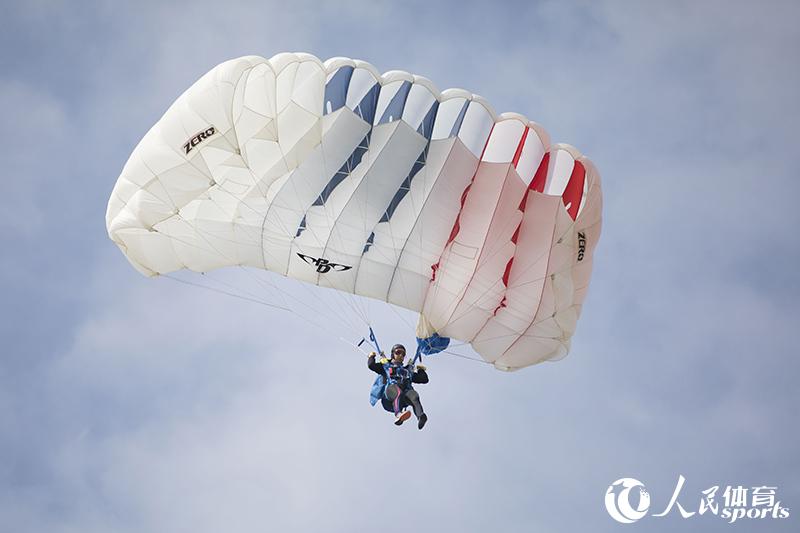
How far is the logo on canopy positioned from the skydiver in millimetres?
1826

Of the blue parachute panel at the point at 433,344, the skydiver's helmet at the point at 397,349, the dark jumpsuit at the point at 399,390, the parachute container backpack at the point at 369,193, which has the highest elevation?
the parachute container backpack at the point at 369,193

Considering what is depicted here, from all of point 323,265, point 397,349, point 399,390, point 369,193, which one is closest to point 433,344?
point 397,349

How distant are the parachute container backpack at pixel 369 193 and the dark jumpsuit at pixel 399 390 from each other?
1.38 meters

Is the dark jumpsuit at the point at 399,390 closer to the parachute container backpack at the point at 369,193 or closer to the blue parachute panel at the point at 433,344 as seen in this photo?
the blue parachute panel at the point at 433,344

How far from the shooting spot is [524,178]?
72.4 feet

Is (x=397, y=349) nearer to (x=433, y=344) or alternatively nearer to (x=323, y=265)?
(x=433, y=344)

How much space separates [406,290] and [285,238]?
2.65m

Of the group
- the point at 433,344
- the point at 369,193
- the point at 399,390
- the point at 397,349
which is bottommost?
the point at 399,390

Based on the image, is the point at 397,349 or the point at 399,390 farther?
the point at 397,349

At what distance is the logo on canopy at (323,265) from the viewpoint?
877 inches

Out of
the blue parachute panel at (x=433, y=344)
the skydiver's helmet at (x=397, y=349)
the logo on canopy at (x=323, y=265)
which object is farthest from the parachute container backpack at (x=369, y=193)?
the skydiver's helmet at (x=397, y=349)

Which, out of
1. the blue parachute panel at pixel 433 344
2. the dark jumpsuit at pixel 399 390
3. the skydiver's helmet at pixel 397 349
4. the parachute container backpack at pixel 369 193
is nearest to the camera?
the parachute container backpack at pixel 369 193

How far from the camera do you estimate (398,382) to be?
2205cm

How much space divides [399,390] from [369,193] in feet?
12.7
